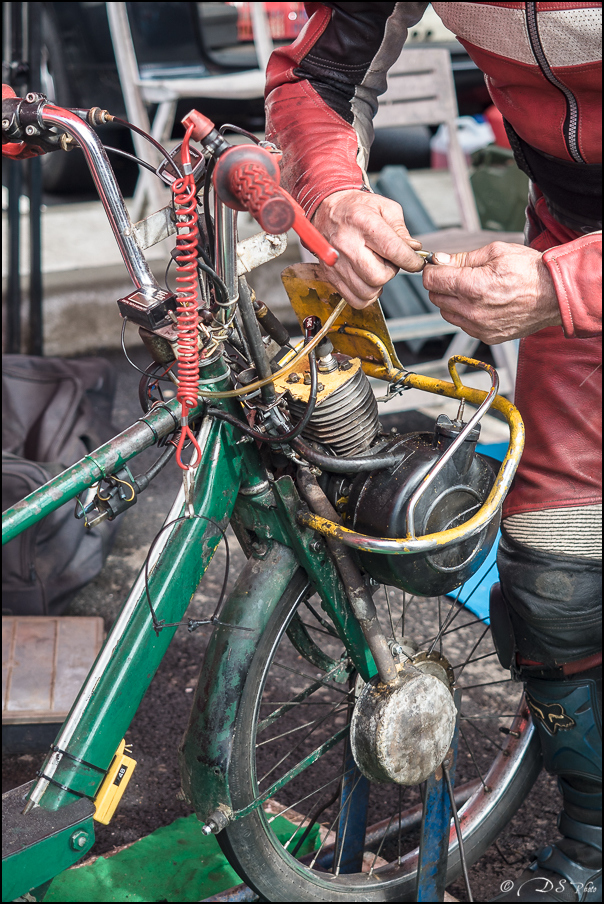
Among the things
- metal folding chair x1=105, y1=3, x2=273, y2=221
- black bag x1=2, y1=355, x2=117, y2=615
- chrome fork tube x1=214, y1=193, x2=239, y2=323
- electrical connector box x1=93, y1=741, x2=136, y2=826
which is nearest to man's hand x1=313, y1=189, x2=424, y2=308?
chrome fork tube x1=214, y1=193, x2=239, y2=323

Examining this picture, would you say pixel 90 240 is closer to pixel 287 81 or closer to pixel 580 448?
pixel 287 81

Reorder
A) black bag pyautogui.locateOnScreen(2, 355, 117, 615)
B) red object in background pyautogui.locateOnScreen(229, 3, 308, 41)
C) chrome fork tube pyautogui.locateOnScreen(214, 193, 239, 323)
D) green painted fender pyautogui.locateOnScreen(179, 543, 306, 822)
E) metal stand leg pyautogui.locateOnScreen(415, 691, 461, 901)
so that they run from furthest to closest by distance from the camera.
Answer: red object in background pyautogui.locateOnScreen(229, 3, 308, 41) → black bag pyautogui.locateOnScreen(2, 355, 117, 615) → metal stand leg pyautogui.locateOnScreen(415, 691, 461, 901) → green painted fender pyautogui.locateOnScreen(179, 543, 306, 822) → chrome fork tube pyautogui.locateOnScreen(214, 193, 239, 323)

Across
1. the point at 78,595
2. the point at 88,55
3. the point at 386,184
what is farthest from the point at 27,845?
the point at 88,55

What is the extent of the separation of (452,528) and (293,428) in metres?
0.25

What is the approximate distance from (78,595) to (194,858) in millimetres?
1058

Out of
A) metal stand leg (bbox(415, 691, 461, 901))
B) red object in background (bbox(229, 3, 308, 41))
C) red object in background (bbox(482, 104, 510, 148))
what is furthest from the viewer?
red object in background (bbox(482, 104, 510, 148))

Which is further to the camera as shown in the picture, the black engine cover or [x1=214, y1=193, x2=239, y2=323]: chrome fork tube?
the black engine cover

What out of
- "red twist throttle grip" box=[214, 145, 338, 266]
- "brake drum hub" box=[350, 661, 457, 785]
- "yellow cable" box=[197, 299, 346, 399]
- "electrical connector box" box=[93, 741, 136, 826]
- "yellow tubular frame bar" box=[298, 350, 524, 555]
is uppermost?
"red twist throttle grip" box=[214, 145, 338, 266]

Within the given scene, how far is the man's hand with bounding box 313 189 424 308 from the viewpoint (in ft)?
3.62

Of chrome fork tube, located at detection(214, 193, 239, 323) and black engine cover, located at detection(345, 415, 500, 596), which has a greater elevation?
chrome fork tube, located at detection(214, 193, 239, 323)

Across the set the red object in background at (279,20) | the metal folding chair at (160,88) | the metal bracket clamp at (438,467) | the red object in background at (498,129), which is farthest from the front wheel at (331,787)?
the red object in background at (279,20)

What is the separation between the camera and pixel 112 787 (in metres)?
1.14

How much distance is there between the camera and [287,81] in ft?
4.57

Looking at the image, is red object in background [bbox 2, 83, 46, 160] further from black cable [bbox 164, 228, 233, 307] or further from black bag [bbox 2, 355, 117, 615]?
black bag [bbox 2, 355, 117, 615]
